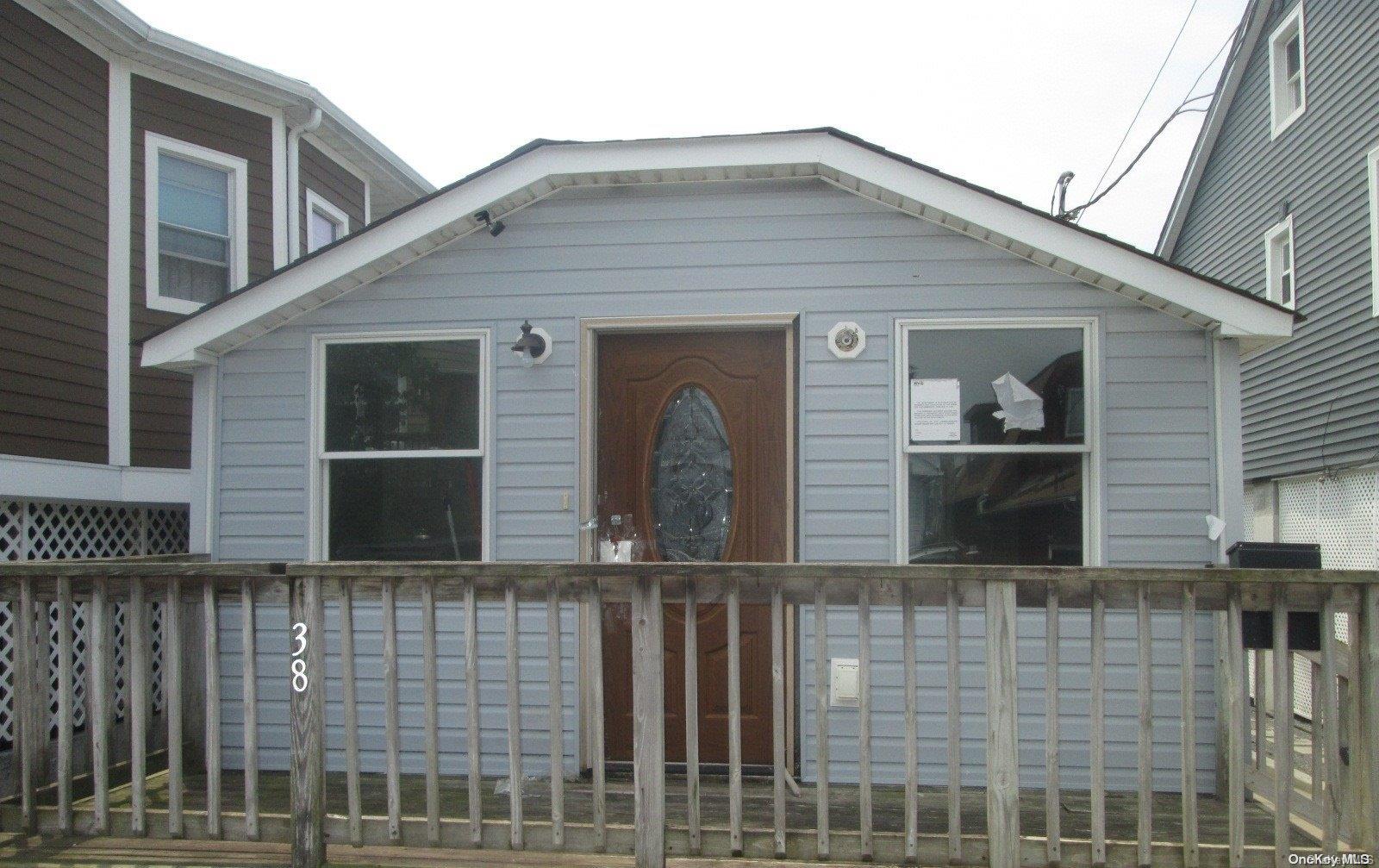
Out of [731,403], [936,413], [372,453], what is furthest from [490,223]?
[936,413]

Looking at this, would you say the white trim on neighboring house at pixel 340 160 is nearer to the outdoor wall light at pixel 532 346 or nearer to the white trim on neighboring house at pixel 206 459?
the white trim on neighboring house at pixel 206 459

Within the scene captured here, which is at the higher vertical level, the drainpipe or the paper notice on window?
the drainpipe

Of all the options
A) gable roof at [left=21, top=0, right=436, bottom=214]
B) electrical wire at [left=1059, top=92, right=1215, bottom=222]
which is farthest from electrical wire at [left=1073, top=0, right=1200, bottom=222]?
gable roof at [left=21, top=0, right=436, bottom=214]

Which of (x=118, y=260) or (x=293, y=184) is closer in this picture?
(x=118, y=260)

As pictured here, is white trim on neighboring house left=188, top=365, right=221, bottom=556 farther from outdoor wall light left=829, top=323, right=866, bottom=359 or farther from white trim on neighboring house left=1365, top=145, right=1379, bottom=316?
white trim on neighboring house left=1365, top=145, right=1379, bottom=316

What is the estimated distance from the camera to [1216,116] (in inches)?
498

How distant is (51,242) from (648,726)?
6.00m

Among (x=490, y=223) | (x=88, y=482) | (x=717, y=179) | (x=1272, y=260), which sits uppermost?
(x=1272, y=260)

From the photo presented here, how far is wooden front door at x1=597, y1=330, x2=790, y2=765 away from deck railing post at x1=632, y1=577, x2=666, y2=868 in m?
1.65

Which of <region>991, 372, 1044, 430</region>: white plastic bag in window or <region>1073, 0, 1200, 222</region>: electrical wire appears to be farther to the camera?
<region>1073, 0, 1200, 222</region>: electrical wire

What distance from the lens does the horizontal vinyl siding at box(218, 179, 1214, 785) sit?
5145mm

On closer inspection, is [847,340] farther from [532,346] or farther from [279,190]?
[279,190]

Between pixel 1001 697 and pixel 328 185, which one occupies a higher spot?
pixel 328 185

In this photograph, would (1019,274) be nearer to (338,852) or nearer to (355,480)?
(355,480)
